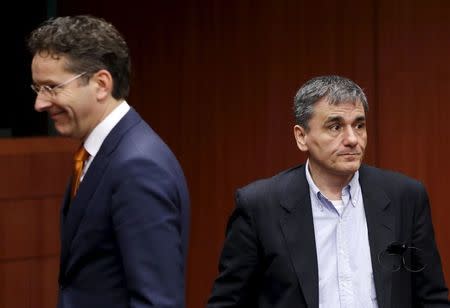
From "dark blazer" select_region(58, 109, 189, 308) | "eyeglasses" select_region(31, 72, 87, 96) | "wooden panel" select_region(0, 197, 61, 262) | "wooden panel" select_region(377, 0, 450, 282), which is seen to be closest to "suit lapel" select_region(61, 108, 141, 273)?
"dark blazer" select_region(58, 109, 189, 308)

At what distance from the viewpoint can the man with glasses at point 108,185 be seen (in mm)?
3406

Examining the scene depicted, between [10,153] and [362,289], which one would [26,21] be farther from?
[362,289]

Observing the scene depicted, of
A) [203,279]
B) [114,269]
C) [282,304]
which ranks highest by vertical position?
[114,269]

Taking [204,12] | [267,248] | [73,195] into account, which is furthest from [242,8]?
[73,195]

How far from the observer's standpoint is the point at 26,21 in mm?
7191

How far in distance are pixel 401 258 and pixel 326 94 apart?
22.7 inches

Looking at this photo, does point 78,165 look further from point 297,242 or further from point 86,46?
point 297,242

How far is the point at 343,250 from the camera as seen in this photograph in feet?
14.1

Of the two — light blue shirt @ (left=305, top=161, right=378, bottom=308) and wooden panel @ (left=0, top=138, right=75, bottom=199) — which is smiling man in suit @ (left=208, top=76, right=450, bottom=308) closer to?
light blue shirt @ (left=305, top=161, right=378, bottom=308)

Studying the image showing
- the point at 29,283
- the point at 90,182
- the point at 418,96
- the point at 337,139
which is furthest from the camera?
the point at 418,96

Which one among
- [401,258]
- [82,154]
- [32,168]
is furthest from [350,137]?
[32,168]

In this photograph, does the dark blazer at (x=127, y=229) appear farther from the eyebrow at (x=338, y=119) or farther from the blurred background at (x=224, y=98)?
the blurred background at (x=224, y=98)

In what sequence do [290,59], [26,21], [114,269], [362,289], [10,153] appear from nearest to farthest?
[114,269] < [362,289] < [10,153] < [290,59] < [26,21]

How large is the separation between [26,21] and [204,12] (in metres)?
0.95
